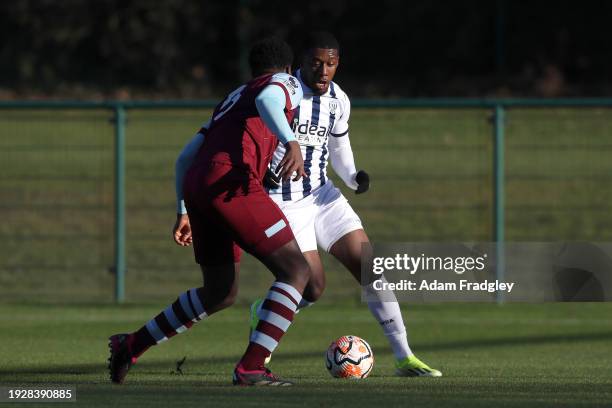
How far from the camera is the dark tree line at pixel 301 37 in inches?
1144

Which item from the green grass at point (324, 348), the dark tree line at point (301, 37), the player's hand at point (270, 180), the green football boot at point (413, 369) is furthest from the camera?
the dark tree line at point (301, 37)

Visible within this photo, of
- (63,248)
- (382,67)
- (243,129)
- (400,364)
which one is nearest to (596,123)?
(63,248)

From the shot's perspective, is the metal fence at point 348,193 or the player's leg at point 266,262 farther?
the metal fence at point 348,193

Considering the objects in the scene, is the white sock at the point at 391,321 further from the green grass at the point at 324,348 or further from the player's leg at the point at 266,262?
the player's leg at the point at 266,262

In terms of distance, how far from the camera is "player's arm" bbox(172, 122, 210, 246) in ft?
25.7

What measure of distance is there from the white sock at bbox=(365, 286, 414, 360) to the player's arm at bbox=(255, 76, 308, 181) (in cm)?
172

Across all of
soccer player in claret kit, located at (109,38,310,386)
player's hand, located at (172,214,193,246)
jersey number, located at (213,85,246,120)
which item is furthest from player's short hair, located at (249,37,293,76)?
player's hand, located at (172,214,193,246)

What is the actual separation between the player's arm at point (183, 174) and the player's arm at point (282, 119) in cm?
63

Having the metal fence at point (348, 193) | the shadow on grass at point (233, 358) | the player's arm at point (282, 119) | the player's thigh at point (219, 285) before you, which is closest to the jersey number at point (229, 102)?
the player's arm at point (282, 119)

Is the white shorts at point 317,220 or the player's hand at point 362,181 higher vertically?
the player's hand at point 362,181

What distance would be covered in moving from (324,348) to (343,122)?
247 cm

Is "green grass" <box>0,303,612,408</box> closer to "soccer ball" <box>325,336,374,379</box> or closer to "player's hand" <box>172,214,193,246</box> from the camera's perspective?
"soccer ball" <box>325,336,374,379</box>

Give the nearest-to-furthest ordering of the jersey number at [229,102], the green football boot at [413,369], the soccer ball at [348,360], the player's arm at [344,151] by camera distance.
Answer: the jersey number at [229,102]
the soccer ball at [348,360]
the green football boot at [413,369]
the player's arm at [344,151]

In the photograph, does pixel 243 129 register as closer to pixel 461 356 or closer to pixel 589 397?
pixel 589 397
